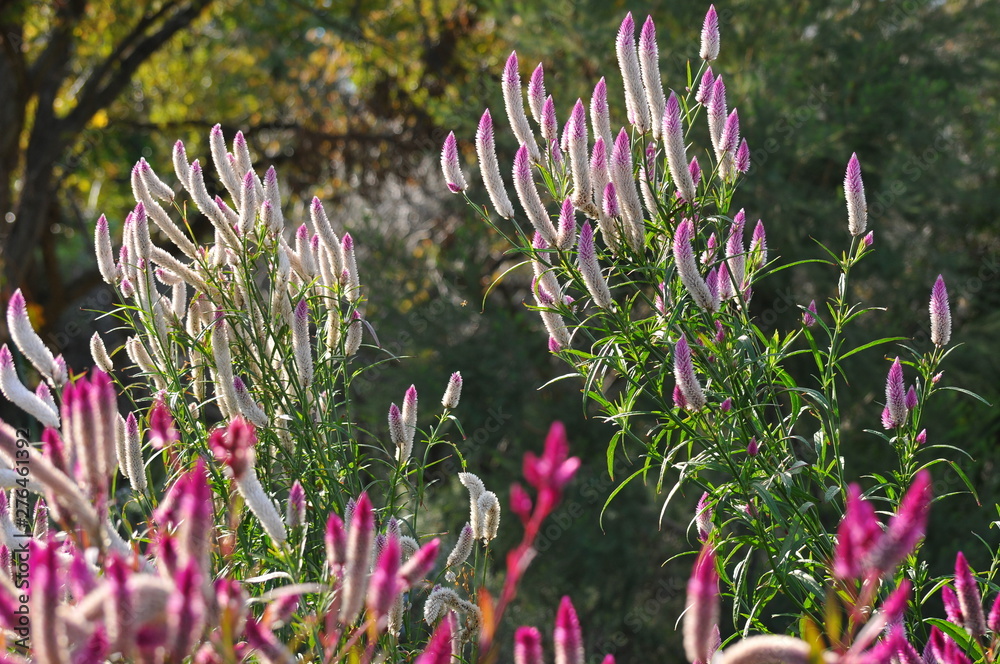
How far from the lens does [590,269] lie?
2.02 m

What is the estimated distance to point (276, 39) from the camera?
1270 centimetres

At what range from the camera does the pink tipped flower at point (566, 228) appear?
6.95ft

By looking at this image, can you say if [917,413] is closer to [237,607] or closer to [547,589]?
[237,607]

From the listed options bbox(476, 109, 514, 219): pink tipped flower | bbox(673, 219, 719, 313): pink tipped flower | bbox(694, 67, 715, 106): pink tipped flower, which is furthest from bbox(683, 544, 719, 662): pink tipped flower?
bbox(694, 67, 715, 106): pink tipped flower

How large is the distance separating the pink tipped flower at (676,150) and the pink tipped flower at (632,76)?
0.08 metres

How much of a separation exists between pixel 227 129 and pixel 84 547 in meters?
11.1

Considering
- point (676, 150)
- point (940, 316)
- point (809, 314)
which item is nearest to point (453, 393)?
point (676, 150)

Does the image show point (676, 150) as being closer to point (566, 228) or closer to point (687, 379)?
point (566, 228)

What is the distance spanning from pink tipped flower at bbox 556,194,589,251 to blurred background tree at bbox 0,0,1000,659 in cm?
631

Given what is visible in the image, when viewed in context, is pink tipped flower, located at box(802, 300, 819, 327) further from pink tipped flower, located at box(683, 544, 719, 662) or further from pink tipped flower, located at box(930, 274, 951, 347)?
pink tipped flower, located at box(683, 544, 719, 662)

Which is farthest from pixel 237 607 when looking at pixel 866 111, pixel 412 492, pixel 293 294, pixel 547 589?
pixel 866 111

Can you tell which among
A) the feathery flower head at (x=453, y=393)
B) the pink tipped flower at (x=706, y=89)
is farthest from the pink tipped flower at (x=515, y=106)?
the feathery flower head at (x=453, y=393)

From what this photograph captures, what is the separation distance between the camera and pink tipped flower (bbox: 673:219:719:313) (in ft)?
6.33

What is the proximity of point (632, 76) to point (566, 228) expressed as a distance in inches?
14.8
